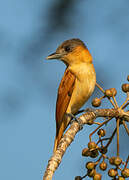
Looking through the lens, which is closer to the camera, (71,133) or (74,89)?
(71,133)

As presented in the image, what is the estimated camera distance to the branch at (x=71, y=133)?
7.99 feet

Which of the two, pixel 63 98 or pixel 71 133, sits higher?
pixel 63 98

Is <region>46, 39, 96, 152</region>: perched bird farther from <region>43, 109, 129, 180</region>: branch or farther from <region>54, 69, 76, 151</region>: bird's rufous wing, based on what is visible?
<region>43, 109, 129, 180</region>: branch

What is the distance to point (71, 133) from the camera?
3008 mm

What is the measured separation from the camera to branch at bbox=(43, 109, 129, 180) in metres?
2.43

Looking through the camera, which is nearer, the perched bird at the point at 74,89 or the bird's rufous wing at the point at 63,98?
the perched bird at the point at 74,89

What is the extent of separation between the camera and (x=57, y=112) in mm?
4887

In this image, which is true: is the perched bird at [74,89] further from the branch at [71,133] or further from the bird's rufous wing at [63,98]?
the branch at [71,133]

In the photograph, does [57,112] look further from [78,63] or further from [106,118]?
[106,118]

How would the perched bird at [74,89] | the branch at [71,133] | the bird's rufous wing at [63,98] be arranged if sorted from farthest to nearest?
1. the bird's rufous wing at [63,98]
2. the perched bird at [74,89]
3. the branch at [71,133]

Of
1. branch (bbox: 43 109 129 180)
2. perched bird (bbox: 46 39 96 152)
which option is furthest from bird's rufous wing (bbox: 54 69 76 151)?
branch (bbox: 43 109 129 180)

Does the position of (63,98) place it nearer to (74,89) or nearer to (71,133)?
(74,89)

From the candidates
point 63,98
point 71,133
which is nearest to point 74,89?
point 63,98

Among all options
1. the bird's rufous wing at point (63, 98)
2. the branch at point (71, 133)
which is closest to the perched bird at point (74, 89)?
the bird's rufous wing at point (63, 98)
